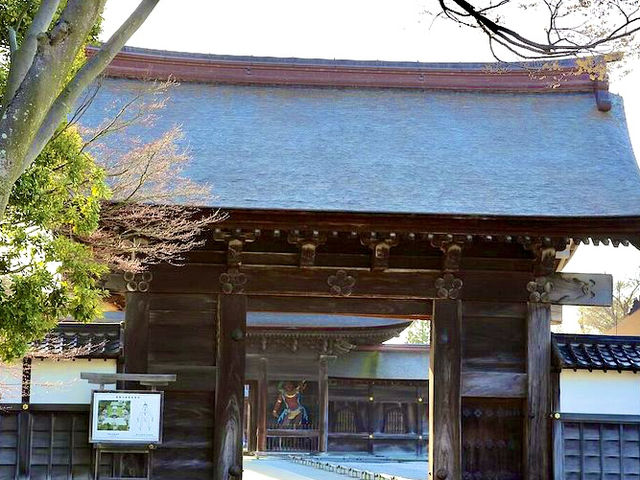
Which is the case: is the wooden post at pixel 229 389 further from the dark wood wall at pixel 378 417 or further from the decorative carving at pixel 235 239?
the dark wood wall at pixel 378 417

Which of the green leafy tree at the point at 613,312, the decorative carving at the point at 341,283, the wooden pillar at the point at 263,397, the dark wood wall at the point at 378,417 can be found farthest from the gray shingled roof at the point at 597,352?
the green leafy tree at the point at 613,312

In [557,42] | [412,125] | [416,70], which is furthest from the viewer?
[416,70]

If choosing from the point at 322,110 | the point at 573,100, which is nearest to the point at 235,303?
the point at 322,110

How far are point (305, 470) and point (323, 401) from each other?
496cm

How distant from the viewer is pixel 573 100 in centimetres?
1598

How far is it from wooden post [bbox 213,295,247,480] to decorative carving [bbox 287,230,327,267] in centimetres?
86

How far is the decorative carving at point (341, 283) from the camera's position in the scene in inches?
492

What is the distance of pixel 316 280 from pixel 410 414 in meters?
16.6

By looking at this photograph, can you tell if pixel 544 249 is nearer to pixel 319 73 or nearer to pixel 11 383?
pixel 319 73

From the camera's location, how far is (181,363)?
12.3 meters

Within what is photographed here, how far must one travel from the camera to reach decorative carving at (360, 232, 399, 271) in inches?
476

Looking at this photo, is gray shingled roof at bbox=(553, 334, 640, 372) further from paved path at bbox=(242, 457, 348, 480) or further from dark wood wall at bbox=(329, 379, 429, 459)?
dark wood wall at bbox=(329, 379, 429, 459)

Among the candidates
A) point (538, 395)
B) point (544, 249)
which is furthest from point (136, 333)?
point (544, 249)

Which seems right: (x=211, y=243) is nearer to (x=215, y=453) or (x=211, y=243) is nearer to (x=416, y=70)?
(x=215, y=453)
